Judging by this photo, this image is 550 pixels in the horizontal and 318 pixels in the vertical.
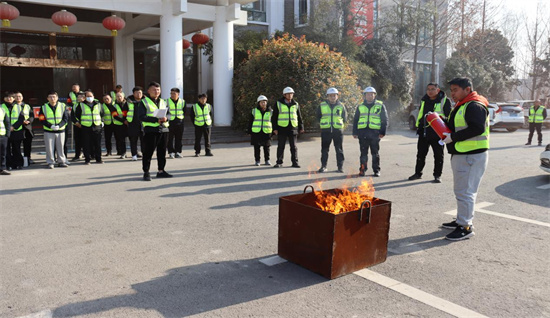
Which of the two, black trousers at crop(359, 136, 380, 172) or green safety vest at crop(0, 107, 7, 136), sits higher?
green safety vest at crop(0, 107, 7, 136)

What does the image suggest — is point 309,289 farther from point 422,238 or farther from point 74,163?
point 74,163

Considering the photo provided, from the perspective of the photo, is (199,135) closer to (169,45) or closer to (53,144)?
(53,144)

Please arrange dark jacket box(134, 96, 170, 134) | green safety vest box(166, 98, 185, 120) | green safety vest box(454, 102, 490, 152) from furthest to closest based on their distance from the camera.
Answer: green safety vest box(166, 98, 185, 120) < dark jacket box(134, 96, 170, 134) < green safety vest box(454, 102, 490, 152)

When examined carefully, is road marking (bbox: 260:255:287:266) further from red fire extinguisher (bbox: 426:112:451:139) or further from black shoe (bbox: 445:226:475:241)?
red fire extinguisher (bbox: 426:112:451:139)

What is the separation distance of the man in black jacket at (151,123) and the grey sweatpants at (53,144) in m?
3.14

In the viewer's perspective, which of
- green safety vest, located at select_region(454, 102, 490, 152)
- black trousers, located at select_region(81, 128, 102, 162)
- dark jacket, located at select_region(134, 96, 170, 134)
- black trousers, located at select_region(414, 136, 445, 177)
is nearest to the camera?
green safety vest, located at select_region(454, 102, 490, 152)

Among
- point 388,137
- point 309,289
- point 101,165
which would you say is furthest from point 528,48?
point 309,289

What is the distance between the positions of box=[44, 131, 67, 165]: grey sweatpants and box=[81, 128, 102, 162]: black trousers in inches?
22.9

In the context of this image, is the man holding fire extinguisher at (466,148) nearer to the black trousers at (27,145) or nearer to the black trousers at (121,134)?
the black trousers at (121,134)

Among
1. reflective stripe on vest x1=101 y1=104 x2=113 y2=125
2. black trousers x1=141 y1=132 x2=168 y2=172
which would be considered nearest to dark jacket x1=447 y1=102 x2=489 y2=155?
black trousers x1=141 y1=132 x2=168 y2=172

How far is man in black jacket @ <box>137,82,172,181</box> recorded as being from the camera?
8.70 meters

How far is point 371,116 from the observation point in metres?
9.59

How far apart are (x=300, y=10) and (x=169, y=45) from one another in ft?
38.5

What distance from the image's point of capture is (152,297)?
367 cm
